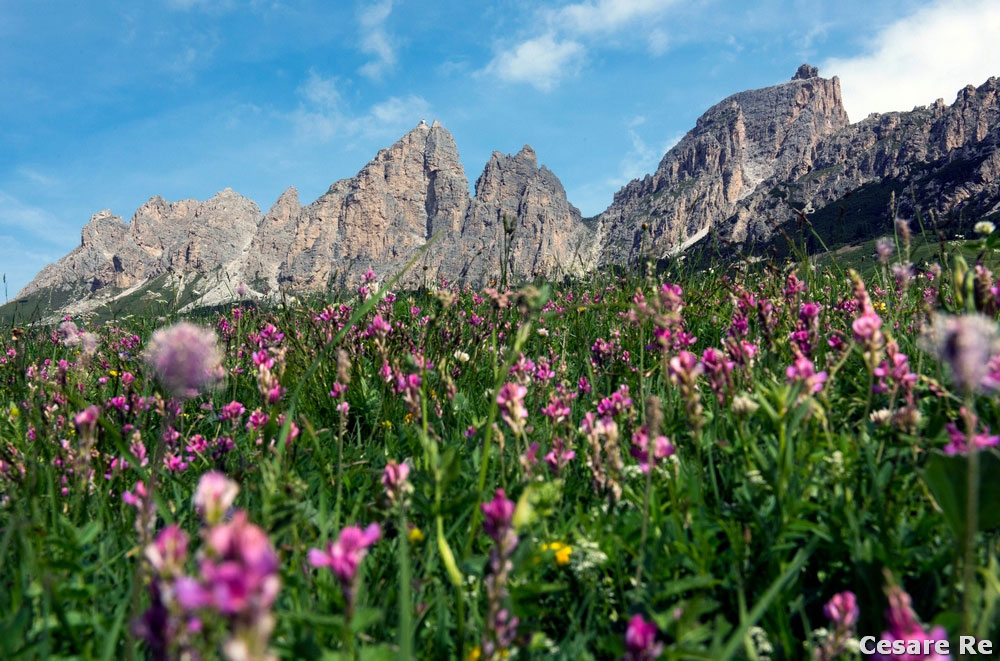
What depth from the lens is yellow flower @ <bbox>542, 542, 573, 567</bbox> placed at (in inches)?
74.2

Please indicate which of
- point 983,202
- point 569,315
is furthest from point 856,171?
point 569,315

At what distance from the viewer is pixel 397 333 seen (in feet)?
14.6

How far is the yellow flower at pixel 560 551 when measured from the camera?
188 centimetres

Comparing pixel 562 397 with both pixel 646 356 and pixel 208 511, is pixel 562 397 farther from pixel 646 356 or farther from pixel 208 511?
pixel 208 511

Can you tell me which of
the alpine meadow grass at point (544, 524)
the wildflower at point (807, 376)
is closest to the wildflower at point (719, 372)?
the alpine meadow grass at point (544, 524)

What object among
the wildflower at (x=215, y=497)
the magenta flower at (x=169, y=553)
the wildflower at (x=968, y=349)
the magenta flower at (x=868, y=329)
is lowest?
the magenta flower at (x=169, y=553)

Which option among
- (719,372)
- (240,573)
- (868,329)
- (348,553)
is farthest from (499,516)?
(868,329)

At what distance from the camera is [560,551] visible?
6.23ft

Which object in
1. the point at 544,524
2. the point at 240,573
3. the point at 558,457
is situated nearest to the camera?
the point at 240,573

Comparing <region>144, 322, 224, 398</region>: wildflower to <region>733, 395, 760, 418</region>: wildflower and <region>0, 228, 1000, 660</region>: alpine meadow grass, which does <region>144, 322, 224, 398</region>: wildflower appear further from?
<region>733, 395, 760, 418</region>: wildflower

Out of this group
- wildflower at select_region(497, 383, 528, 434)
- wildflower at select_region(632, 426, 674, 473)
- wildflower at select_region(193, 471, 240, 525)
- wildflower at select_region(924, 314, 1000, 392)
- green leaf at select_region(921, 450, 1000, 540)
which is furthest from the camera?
wildflower at select_region(497, 383, 528, 434)

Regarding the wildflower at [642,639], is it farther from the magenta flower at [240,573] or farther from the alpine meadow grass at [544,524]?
the magenta flower at [240,573]

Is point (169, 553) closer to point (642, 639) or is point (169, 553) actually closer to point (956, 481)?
point (642, 639)

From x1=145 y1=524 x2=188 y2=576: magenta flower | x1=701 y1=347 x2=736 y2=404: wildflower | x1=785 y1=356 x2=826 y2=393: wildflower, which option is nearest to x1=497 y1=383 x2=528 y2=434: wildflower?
x1=701 y1=347 x2=736 y2=404: wildflower
